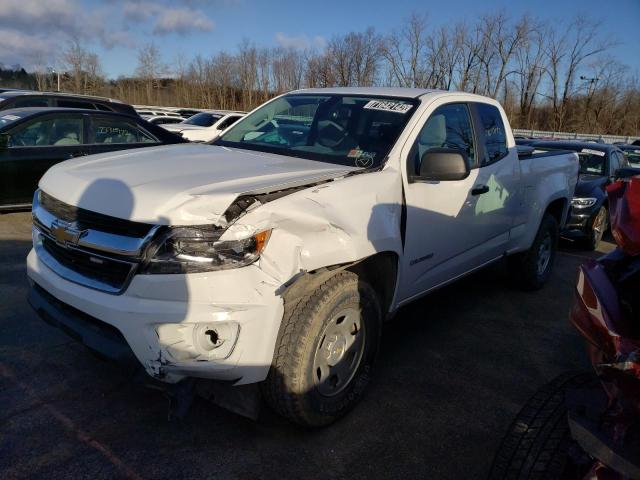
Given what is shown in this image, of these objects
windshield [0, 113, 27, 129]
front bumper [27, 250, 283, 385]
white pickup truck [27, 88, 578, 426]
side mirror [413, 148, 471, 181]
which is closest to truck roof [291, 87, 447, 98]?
white pickup truck [27, 88, 578, 426]

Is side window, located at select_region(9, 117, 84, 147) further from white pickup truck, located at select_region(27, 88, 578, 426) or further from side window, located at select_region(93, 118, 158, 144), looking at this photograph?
white pickup truck, located at select_region(27, 88, 578, 426)

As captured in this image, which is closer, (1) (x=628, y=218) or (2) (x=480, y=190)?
(1) (x=628, y=218)

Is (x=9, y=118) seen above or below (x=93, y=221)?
above

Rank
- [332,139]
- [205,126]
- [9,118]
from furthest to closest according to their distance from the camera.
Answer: [205,126] < [9,118] < [332,139]

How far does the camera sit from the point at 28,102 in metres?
9.72

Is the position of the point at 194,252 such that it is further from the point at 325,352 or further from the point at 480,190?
the point at 480,190

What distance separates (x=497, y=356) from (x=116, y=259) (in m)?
2.87

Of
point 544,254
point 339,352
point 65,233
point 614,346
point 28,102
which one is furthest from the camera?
point 28,102

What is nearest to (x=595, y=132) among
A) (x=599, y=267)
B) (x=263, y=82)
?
(x=263, y=82)

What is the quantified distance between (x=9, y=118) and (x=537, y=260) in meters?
6.77

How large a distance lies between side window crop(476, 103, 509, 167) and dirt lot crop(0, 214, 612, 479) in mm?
1498

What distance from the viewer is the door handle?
3807 mm

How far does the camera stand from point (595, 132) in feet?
123

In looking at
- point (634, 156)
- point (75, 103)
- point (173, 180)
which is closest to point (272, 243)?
point (173, 180)
